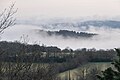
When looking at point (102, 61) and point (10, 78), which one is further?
point (102, 61)

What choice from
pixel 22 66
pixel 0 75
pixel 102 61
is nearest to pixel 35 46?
pixel 22 66

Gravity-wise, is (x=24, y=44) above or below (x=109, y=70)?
above

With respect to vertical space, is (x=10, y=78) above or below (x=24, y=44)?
below

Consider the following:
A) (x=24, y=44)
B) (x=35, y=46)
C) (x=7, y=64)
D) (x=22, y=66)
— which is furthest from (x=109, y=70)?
(x=35, y=46)

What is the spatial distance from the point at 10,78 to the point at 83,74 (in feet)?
433

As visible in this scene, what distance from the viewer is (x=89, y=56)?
565 ft

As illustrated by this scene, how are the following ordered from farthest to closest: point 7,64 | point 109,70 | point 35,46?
point 35,46 → point 7,64 → point 109,70

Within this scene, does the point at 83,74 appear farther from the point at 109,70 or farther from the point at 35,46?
the point at 109,70

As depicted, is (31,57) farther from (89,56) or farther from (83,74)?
(89,56)

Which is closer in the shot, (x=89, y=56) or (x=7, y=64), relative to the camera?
(x=7, y=64)

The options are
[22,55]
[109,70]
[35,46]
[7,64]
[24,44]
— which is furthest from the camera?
[35,46]

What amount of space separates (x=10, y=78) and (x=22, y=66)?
4.14 ft

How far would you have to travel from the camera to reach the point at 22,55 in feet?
82.8

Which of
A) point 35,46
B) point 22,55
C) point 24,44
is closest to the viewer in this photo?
point 22,55
